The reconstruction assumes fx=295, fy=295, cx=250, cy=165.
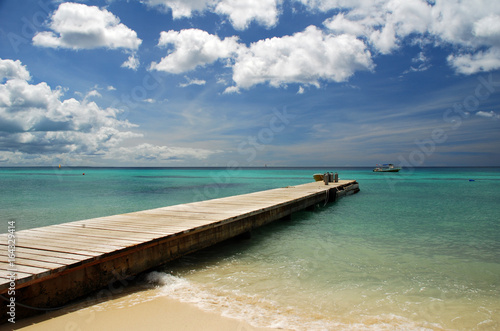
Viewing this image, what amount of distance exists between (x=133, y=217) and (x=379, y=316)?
6.41m

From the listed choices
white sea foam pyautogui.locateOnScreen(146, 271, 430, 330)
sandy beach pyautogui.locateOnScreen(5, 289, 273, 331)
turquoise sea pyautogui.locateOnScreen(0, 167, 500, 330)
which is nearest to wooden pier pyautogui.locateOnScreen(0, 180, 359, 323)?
sandy beach pyautogui.locateOnScreen(5, 289, 273, 331)

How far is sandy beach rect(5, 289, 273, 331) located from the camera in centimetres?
388

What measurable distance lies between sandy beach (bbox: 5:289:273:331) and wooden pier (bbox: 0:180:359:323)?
26 centimetres

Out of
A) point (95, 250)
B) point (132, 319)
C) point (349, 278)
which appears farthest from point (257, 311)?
point (95, 250)

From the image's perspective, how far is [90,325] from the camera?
3918 millimetres

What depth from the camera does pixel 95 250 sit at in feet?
15.9

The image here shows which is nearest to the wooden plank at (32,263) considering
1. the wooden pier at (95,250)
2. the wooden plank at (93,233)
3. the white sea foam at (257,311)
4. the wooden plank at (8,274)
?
the wooden pier at (95,250)

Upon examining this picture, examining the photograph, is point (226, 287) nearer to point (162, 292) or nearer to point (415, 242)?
point (162, 292)

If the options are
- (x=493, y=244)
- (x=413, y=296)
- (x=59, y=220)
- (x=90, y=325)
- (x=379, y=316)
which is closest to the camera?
(x=90, y=325)

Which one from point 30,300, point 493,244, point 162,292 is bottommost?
point 493,244

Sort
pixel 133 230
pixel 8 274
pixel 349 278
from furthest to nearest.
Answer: pixel 133 230, pixel 349 278, pixel 8 274

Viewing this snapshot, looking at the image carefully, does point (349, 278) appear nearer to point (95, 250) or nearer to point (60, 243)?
point (95, 250)


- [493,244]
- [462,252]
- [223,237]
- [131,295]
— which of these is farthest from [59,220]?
[493,244]

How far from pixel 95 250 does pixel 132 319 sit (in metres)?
1.38
